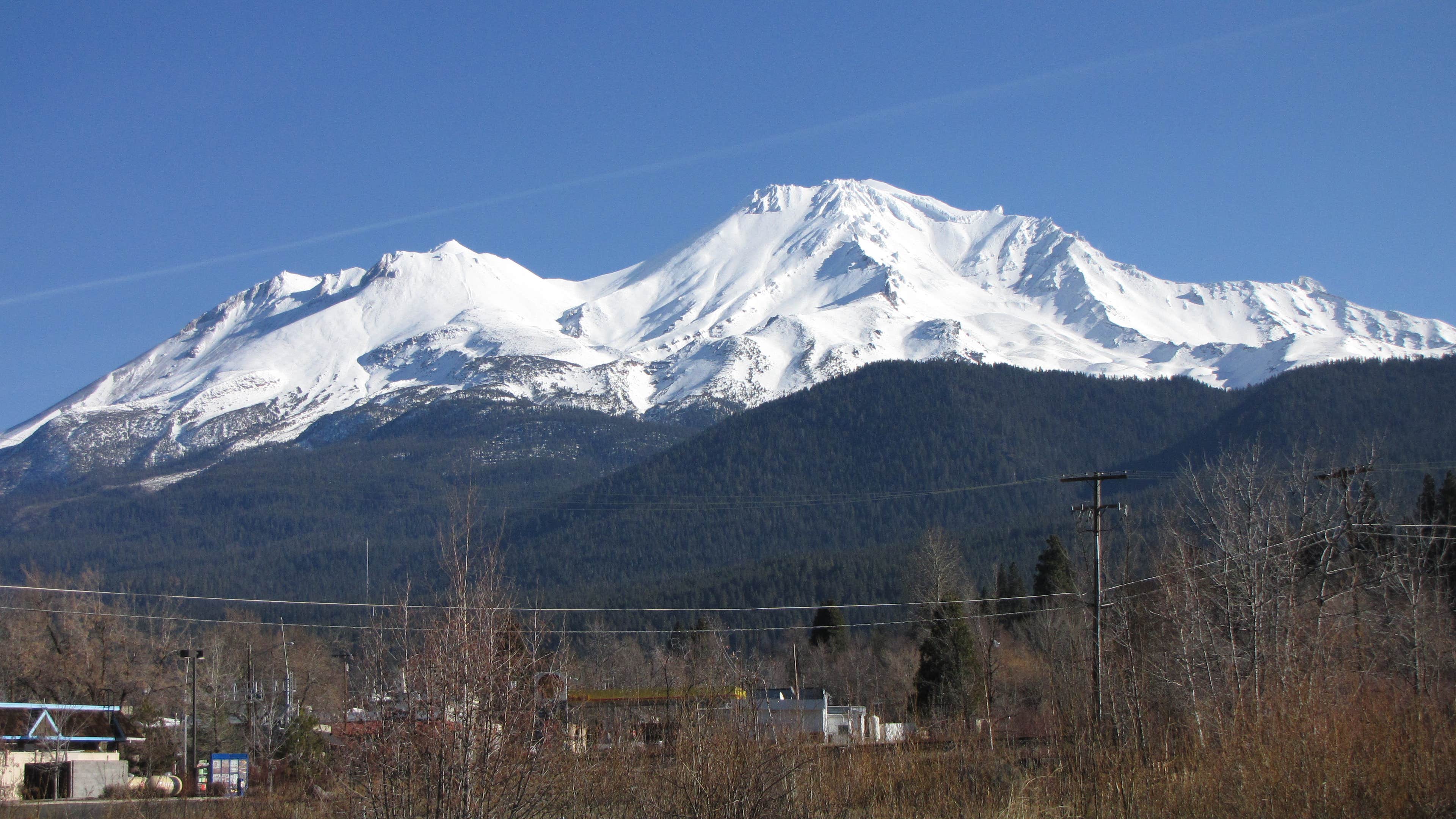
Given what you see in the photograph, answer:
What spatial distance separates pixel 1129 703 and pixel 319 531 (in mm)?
190125

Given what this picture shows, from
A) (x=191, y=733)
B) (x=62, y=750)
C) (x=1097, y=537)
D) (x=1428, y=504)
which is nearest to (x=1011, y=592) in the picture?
(x=1428, y=504)

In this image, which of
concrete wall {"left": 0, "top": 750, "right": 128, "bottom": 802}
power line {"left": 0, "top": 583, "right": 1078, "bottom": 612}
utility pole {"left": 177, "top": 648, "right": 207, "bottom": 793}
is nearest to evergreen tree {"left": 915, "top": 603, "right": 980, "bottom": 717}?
power line {"left": 0, "top": 583, "right": 1078, "bottom": 612}

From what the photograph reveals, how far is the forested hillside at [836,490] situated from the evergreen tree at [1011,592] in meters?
23.3

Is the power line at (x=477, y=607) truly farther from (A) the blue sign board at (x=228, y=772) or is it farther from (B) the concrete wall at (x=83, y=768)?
(B) the concrete wall at (x=83, y=768)

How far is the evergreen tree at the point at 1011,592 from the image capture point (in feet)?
237

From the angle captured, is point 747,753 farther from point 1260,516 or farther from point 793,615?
point 793,615

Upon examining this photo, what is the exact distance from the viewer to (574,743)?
1731 cm

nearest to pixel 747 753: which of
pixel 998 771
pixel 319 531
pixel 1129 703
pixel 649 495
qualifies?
pixel 998 771

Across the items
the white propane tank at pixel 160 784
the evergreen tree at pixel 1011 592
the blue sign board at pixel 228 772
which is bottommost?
the white propane tank at pixel 160 784

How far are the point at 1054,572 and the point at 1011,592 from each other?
23.4 feet

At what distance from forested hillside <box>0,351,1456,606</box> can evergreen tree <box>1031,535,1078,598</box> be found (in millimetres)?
32954

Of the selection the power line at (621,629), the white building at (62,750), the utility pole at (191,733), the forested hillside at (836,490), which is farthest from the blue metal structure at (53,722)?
the forested hillside at (836,490)

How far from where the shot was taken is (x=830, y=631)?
250ft

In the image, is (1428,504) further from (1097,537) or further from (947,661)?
(1097,537)
